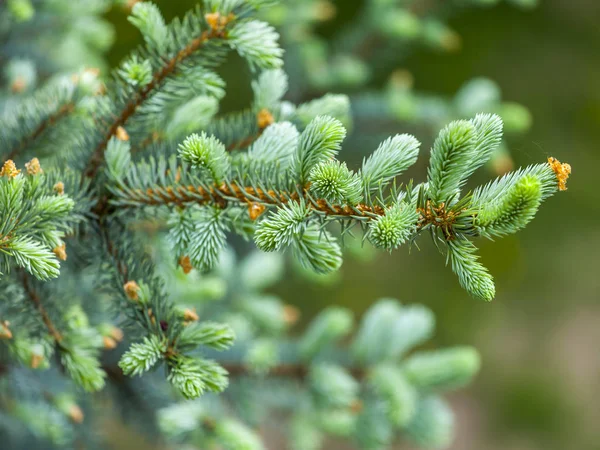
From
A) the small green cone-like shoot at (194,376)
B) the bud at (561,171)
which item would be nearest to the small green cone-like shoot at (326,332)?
the small green cone-like shoot at (194,376)

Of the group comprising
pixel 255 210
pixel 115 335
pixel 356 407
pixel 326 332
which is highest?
pixel 255 210

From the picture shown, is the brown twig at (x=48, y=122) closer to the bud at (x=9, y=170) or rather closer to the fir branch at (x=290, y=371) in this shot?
the bud at (x=9, y=170)

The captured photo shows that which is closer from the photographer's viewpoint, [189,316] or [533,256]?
[189,316]

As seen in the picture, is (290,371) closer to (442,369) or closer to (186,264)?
(442,369)

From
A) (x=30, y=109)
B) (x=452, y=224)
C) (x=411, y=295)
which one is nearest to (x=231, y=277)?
(x=30, y=109)

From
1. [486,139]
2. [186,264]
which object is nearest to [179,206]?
[186,264]

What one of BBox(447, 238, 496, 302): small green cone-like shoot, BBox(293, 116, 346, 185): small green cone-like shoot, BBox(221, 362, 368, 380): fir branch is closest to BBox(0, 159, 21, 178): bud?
BBox(293, 116, 346, 185): small green cone-like shoot

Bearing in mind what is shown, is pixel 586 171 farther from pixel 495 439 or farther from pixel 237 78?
pixel 237 78
